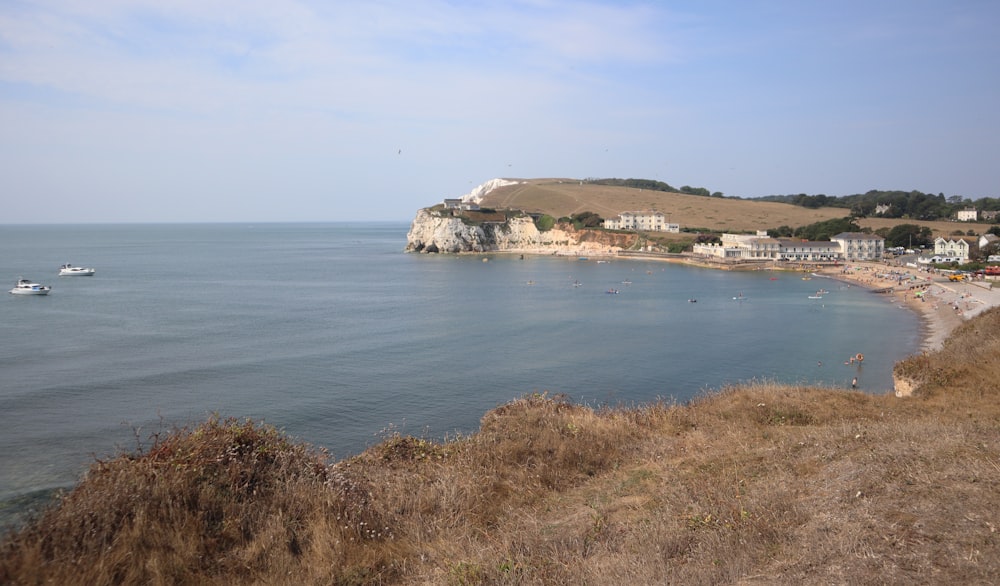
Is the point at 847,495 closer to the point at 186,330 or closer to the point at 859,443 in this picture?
the point at 859,443

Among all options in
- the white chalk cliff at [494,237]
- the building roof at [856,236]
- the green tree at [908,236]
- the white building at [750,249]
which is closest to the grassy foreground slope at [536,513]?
the white building at [750,249]

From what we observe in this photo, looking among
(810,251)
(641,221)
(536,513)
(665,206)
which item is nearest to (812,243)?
(810,251)

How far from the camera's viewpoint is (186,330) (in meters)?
32.6

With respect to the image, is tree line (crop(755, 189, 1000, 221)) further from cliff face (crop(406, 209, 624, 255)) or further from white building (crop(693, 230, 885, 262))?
cliff face (crop(406, 209, 624, 255))

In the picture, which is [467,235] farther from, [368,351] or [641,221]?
[368,351]

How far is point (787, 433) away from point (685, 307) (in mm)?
37457

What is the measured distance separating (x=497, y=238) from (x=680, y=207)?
38.5 metres

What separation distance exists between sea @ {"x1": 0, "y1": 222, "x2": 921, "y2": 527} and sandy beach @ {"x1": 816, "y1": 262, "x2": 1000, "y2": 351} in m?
1.51

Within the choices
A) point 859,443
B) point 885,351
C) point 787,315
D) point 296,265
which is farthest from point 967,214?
point 859,443

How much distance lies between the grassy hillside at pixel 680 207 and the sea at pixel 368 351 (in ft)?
153

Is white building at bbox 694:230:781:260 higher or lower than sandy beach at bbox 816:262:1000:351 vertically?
higher

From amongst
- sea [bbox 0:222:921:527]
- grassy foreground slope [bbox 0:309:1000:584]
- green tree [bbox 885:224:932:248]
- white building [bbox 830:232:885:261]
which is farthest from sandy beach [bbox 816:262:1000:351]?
grassy foreground slope [bbox 0:309:1000:584]

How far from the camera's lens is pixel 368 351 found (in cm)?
2858

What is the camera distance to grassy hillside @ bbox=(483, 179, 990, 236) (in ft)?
337
